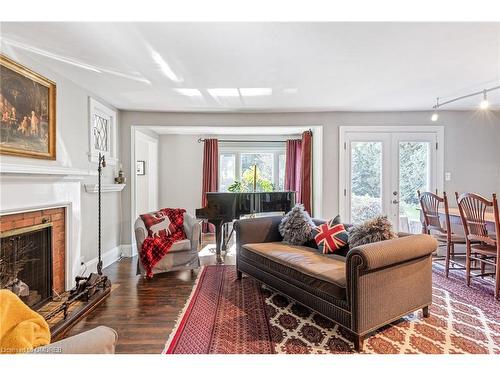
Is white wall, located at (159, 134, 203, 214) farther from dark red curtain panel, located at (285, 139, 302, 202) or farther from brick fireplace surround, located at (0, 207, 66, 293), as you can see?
brick fireplace surround, located at (0, 207, 66, 293)

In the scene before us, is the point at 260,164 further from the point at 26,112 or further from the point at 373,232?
the point at 26,112

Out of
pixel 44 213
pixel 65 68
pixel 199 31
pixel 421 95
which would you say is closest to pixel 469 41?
pixel 421 95

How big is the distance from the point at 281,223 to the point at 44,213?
97.5 inches

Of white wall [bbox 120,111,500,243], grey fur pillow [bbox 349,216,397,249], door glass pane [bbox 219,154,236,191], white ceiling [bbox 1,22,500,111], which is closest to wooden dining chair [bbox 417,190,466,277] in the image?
white wall [bbox 120,111,500,243]

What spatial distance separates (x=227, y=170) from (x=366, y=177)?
2.95 m

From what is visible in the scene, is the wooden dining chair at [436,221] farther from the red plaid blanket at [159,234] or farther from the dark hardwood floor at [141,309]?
the red plaid blanket at [159,234]

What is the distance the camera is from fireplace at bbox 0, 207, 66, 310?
2193 millimetres

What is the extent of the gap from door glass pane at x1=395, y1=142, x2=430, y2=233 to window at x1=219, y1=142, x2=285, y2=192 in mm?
2382

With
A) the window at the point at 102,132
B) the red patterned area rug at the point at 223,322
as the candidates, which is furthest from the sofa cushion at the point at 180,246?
the window at the point at 102,132

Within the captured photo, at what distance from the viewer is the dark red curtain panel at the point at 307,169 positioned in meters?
5.20

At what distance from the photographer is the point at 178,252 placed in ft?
11.0

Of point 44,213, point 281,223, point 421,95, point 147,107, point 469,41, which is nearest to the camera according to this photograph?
point 469,41

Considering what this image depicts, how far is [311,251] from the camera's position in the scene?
271cm

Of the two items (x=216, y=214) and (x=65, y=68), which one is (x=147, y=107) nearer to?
(x=65, y=68)
